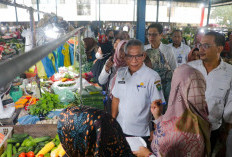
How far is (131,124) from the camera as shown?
2.15 meters

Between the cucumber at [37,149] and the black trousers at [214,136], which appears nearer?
the black trousers at [214,136]

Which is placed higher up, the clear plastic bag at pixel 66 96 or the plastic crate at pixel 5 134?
the clear plastic bag at pixel 66 96

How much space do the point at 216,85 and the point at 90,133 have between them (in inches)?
68.9

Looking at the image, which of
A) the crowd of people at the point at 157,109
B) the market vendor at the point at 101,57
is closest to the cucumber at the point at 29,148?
the crowd of people at the point at 157,109

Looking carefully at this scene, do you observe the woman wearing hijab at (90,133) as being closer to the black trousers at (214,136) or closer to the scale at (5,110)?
the black trousers at (214,136)

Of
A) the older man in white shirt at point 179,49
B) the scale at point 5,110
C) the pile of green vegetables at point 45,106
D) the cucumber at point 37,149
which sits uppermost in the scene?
the older man in white shirt at point 179,49

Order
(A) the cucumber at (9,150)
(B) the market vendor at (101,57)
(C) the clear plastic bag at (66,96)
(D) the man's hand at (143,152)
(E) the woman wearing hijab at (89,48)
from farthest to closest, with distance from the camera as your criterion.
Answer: (E) the woman wearing hijab at (89,48) < (C) the clear plastic bag at (66,96) < (B) the market vendor at (101,57) < (A) the cucumber at (9,150) < (D) the man's hand at (143,152)

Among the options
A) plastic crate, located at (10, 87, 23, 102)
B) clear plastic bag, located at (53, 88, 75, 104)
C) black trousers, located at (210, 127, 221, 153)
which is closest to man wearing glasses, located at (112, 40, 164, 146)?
black trousers, located at (210, 127, 221, 153)

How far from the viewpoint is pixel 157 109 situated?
179cm

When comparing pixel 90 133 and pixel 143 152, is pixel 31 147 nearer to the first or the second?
pixel 143 152

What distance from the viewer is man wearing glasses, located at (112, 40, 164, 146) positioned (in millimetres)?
2113

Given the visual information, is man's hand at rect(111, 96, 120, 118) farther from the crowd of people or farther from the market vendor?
the market vendor

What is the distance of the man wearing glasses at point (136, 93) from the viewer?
211cm

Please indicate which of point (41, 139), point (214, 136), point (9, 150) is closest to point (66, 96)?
point (41, 139)
